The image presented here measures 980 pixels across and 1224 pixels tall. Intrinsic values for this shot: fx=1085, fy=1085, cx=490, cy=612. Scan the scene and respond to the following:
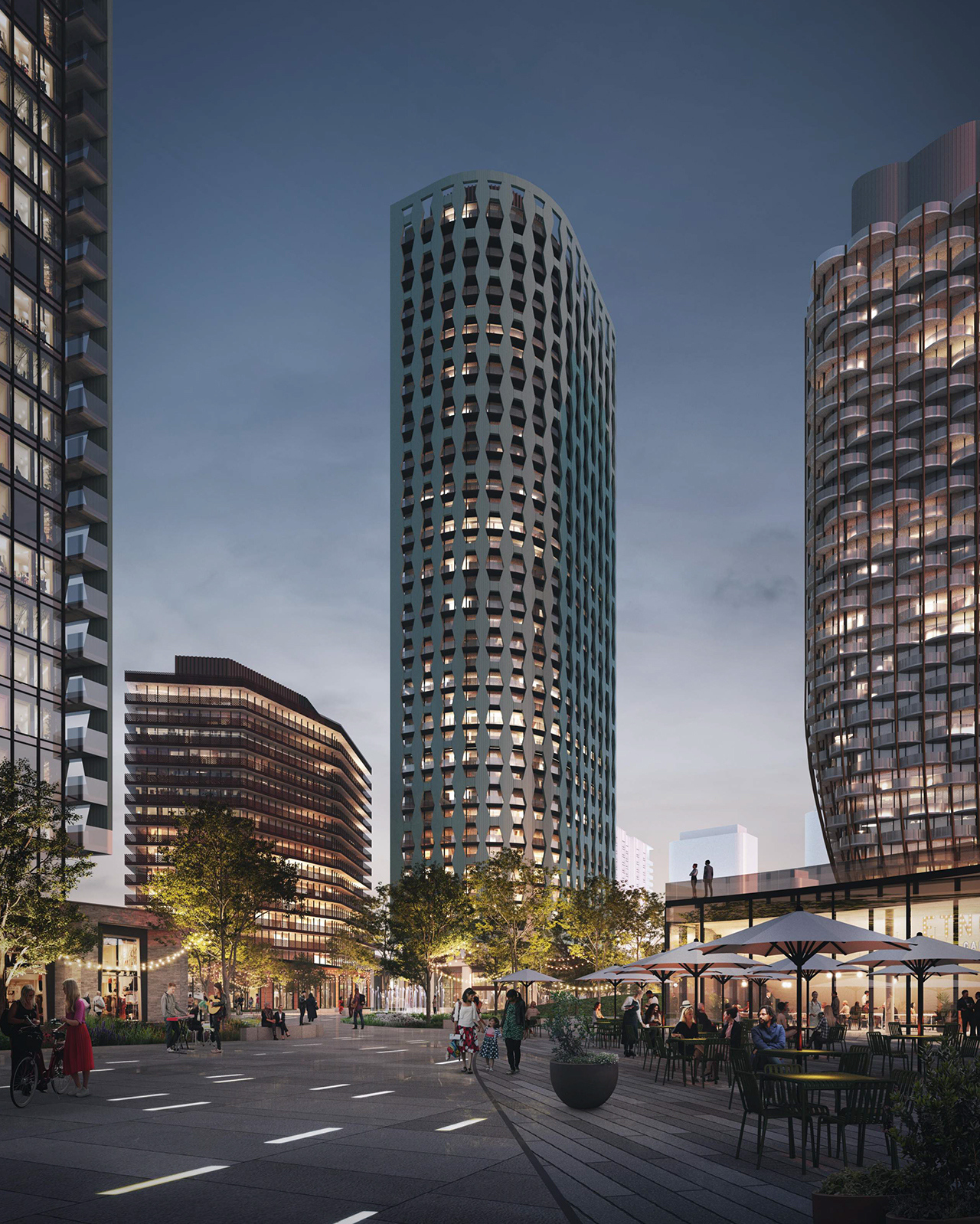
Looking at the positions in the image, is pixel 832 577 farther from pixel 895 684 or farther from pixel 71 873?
pixel 71 873

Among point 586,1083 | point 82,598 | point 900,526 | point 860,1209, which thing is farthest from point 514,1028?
point 900,526

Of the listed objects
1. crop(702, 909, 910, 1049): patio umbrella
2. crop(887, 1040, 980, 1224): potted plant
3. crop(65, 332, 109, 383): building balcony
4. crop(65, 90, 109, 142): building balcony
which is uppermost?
crop(65, 90, 109, 142): building balcony

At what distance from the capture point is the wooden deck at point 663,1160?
966 centimetres

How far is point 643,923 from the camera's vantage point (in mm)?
71438

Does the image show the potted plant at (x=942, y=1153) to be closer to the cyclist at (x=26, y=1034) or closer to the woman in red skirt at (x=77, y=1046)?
the cyclist at (x=26, y=1034)

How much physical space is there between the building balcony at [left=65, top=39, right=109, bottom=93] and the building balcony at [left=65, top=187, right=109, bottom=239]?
5069 millimetres

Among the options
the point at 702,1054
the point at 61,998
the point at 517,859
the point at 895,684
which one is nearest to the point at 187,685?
the point at 517,859

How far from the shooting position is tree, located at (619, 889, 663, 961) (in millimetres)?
70469

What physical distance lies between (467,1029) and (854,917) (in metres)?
18.6

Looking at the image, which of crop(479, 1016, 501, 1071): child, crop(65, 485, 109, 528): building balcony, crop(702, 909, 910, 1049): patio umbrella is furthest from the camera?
crop(65, 485, 109, 528): building balcony

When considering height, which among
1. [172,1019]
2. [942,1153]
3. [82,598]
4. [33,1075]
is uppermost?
[82,598]

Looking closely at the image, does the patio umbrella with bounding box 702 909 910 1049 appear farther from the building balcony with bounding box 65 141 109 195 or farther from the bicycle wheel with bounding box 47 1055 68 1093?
the building balcony with bounding box 65 141 109 195

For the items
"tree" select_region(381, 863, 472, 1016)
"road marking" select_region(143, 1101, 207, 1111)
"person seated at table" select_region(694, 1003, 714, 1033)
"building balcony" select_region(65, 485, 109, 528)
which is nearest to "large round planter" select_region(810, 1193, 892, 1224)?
"road marking" select_region(143, 1101, 207, 1111)

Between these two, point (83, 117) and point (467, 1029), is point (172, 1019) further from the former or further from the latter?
point (83, 117)
